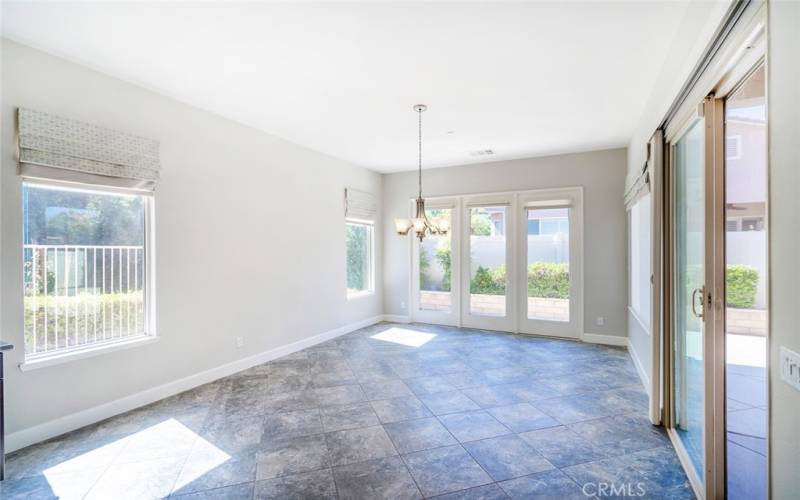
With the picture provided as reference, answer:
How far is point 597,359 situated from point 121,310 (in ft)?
16.4

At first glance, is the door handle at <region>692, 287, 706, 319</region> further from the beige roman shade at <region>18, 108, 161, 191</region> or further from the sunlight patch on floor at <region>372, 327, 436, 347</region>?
the beige roman shade at <region>18, 108, 161, 191</region>

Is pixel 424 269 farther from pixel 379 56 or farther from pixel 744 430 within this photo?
pixel 744 430

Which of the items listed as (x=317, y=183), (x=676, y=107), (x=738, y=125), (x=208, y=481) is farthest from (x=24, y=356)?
(x=676, y=107)

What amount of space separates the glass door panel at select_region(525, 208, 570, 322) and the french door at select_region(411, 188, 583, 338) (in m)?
0.01

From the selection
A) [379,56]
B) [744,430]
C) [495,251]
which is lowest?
[744,430]

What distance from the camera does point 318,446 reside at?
2.57 m

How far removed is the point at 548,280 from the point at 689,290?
3.25 m

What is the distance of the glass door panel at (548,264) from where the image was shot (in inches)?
218

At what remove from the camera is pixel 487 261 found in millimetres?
6031

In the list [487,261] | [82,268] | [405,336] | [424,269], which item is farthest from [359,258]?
[82,268]

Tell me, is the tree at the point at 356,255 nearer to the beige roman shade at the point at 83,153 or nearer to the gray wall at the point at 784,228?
the beige roman shade at the point at 83,153

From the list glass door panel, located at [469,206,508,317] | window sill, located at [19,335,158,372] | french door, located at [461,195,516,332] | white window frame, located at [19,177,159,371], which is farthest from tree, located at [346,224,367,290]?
window sill, located at [19,335,158,372]

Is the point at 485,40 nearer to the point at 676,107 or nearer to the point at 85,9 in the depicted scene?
the point at 676,107

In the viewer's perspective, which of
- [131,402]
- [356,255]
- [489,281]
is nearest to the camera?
[131,402]
